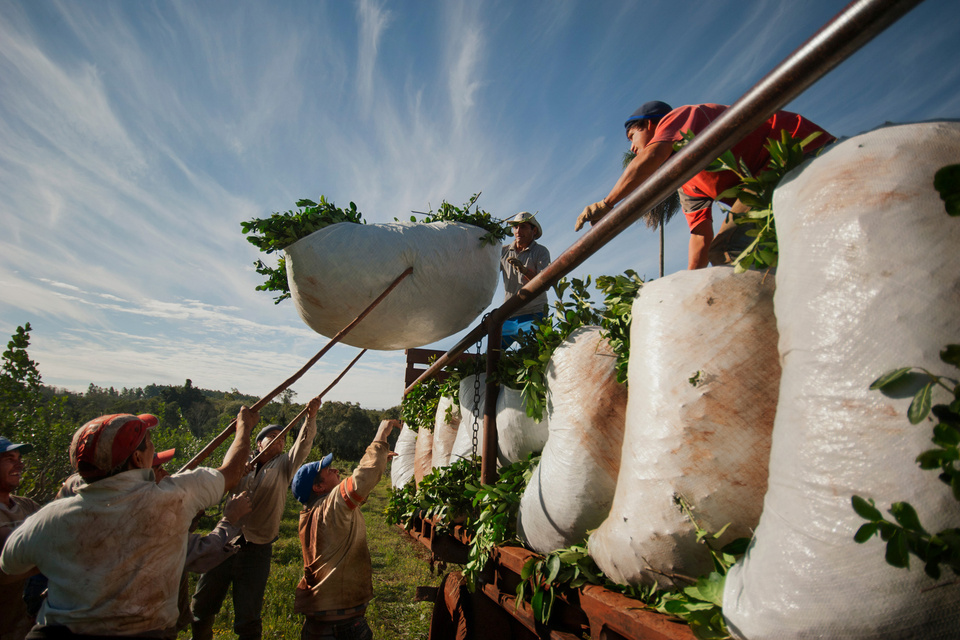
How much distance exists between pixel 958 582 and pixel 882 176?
0.76m

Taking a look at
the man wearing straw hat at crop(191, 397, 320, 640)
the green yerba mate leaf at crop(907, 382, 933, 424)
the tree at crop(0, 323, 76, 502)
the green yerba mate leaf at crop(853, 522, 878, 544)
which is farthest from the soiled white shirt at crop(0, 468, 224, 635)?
the tree at crop(0, 323, 76, 502)

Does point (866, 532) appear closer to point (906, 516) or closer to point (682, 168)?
point (906, 516)

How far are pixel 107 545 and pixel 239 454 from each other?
2.34 feet

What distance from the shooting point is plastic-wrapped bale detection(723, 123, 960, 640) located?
0.84 meters

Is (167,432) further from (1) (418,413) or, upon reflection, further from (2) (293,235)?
(2) (293,235)

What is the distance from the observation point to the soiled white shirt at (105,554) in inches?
76.9

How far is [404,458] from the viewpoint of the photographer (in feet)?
14.5

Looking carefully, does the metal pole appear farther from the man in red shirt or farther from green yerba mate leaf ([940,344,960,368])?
green yerba mate leaf ([940,344,960,368])

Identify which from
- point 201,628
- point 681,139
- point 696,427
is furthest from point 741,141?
point 201,628

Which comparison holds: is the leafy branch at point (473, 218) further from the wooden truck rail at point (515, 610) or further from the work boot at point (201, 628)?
the work boot at point (201, 628)

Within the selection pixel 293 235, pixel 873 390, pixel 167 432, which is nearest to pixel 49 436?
pixel 167 432

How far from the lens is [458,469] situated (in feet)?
9.37

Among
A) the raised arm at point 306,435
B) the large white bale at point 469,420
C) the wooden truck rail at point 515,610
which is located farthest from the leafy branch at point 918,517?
the raised arm at point 306,435

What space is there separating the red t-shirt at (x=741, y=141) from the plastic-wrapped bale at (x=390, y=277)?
150 cm
